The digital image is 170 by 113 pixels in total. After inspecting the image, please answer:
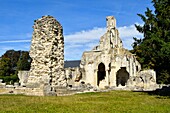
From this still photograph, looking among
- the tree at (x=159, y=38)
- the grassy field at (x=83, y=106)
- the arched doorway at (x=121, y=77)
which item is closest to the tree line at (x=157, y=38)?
the tree at (x=159, y=38)

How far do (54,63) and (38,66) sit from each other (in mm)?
1286

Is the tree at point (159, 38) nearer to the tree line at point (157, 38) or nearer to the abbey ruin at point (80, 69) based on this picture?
the tree line at point (157, 38)

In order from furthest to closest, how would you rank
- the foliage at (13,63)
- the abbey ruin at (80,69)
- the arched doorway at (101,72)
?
the foliage at (13,63)
the arched doorway at (101,72)
the abbey ruin at (80,69)

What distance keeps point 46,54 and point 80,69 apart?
27179mm

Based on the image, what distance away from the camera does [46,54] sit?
24016 mm

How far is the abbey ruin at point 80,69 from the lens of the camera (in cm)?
2389

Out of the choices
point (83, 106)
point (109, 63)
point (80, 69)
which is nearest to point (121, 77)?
point (109, 63)

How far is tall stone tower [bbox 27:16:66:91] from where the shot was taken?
23906 millimetres

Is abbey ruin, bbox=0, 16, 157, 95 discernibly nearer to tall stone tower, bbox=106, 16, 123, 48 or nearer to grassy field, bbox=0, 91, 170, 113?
tall stone tower, bbox=106, 16, 123, 48

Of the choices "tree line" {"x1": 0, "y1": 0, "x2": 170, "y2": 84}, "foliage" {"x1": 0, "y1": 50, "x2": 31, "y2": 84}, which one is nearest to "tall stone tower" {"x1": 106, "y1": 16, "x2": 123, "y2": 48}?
"tree line" {"x1": 0, "y1": 0, "x2": 170, "y2": 84}

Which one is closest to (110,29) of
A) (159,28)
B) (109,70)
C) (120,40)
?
(120,40)

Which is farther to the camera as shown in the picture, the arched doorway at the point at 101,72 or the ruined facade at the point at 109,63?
the arched doorway at the point at 101,72

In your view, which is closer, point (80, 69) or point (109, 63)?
point (109, 63)

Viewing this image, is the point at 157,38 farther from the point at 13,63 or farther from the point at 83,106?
the point at 13,63
